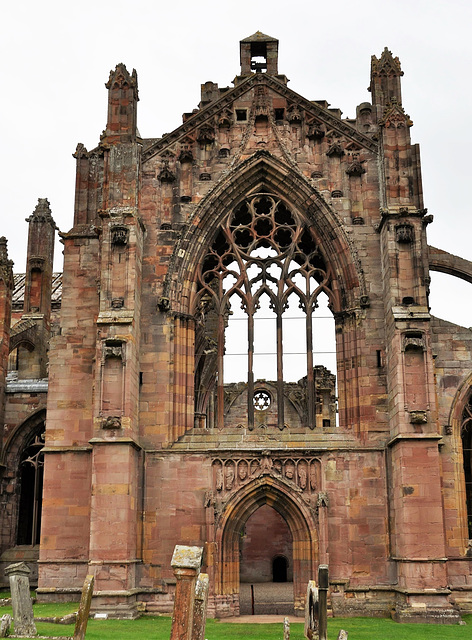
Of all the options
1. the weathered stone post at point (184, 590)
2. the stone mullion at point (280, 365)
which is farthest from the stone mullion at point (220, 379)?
the weathered stone post at point (184, 590)

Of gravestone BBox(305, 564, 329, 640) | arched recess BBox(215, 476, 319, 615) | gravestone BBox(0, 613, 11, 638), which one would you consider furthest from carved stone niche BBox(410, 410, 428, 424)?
gravestone BBox(0, 613, 11, 638)

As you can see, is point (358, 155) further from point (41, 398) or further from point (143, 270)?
point (41, 398)

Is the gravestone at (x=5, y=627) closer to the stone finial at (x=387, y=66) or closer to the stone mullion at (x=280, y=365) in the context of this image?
the stone mullion at (x=280, y=365)

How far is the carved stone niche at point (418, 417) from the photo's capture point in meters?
19.2

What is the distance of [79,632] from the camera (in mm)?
12867

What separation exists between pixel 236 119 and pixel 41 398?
11009mm

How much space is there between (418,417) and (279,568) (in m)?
22.3

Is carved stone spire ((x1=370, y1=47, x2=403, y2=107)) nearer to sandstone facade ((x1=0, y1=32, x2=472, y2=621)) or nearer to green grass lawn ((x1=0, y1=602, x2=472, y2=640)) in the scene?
sandstone facade ((x1=0, y1=32, x2=472, y2=621))

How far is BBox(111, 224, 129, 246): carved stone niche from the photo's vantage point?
21.1 m

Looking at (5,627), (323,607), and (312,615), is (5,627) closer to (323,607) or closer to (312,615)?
(312,615)

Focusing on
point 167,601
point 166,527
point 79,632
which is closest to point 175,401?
point 166,527

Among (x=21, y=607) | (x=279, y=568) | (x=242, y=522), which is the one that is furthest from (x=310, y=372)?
(x=279, y=568)

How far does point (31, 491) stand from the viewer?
27.4 m

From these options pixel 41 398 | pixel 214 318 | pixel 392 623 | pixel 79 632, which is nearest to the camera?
pixel 79 632
